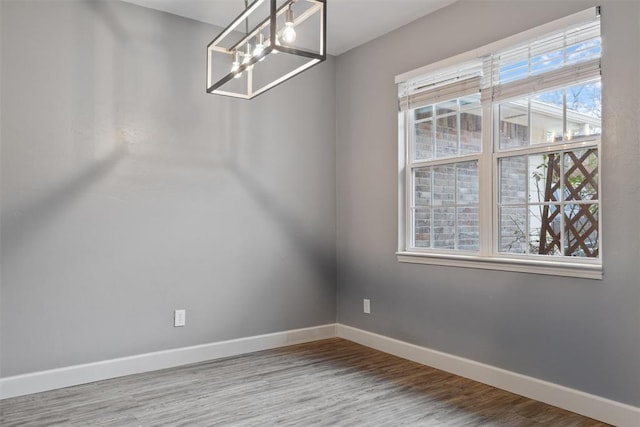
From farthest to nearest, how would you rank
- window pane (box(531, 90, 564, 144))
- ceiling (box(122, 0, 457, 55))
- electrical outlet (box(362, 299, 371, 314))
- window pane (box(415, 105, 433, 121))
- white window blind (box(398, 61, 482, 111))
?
1. electrical outlet (box(362, 299, 371, 314))
2. window pane (box(415, 105, 433, 121))
3. ceiling (box(122, 0, 457, 55))
4. white window blind (box(398, 61, 482, 111))
5. window pane (box(531, 90, 564, 144))

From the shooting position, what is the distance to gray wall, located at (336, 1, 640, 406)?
2449 mm

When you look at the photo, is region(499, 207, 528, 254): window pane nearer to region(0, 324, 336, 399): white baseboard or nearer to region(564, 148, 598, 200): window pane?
region(564, 148, 598, 200): window pane

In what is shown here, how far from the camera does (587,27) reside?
263 cm

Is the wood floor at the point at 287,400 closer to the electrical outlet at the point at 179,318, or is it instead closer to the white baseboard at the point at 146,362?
the white baseboard at the point at 146,362

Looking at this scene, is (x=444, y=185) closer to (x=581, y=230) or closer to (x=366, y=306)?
(x=581, y=230)

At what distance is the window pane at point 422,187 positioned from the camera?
3.66 meters

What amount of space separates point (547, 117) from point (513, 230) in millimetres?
749

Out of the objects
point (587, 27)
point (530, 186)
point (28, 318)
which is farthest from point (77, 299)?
point (587, 27)

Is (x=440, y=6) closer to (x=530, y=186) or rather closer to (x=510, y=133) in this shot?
(x=510, y=133)

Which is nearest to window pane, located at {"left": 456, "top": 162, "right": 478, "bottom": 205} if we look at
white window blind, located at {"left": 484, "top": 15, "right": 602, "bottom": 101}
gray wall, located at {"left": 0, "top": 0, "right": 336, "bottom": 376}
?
white window blind, located at {"left": 484, "top": 15, "right": 602, "bottom": 101}

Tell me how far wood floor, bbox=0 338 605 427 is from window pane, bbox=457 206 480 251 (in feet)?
3.07

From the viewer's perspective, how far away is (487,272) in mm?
3123

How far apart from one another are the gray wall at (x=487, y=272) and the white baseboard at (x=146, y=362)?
2.05 feet

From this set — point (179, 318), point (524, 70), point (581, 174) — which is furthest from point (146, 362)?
point (524, 70)
